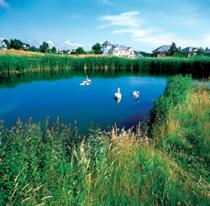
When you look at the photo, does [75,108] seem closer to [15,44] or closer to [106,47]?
[15,44]

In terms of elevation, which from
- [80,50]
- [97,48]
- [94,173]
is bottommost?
[97,48]

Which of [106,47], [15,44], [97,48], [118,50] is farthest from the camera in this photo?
[106,47]

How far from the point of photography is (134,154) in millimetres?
4988

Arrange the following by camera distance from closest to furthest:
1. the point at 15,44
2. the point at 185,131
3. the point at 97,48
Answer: the point at 185,131 < the point at 15,44 < the point at 97,48

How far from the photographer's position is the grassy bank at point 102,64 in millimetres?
35031

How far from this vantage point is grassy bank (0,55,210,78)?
115ft

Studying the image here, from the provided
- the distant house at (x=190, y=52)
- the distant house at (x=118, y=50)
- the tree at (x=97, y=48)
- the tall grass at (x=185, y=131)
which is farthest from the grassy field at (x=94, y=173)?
the distant house at (x=118, y=50)

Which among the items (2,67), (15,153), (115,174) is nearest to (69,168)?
(15,153)

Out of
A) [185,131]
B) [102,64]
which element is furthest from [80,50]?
[185,131]

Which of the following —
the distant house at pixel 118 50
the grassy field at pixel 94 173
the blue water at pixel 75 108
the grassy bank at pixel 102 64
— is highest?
the grassy field at pixel 94 173

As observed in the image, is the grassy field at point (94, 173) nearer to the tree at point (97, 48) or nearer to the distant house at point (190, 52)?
the distant house at point (190, 52)

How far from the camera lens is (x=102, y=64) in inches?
1770

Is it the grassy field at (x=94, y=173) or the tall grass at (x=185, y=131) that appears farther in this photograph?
the tall grass at (x=185, y=131)

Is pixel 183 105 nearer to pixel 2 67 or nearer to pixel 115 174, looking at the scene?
pixel 115 174
